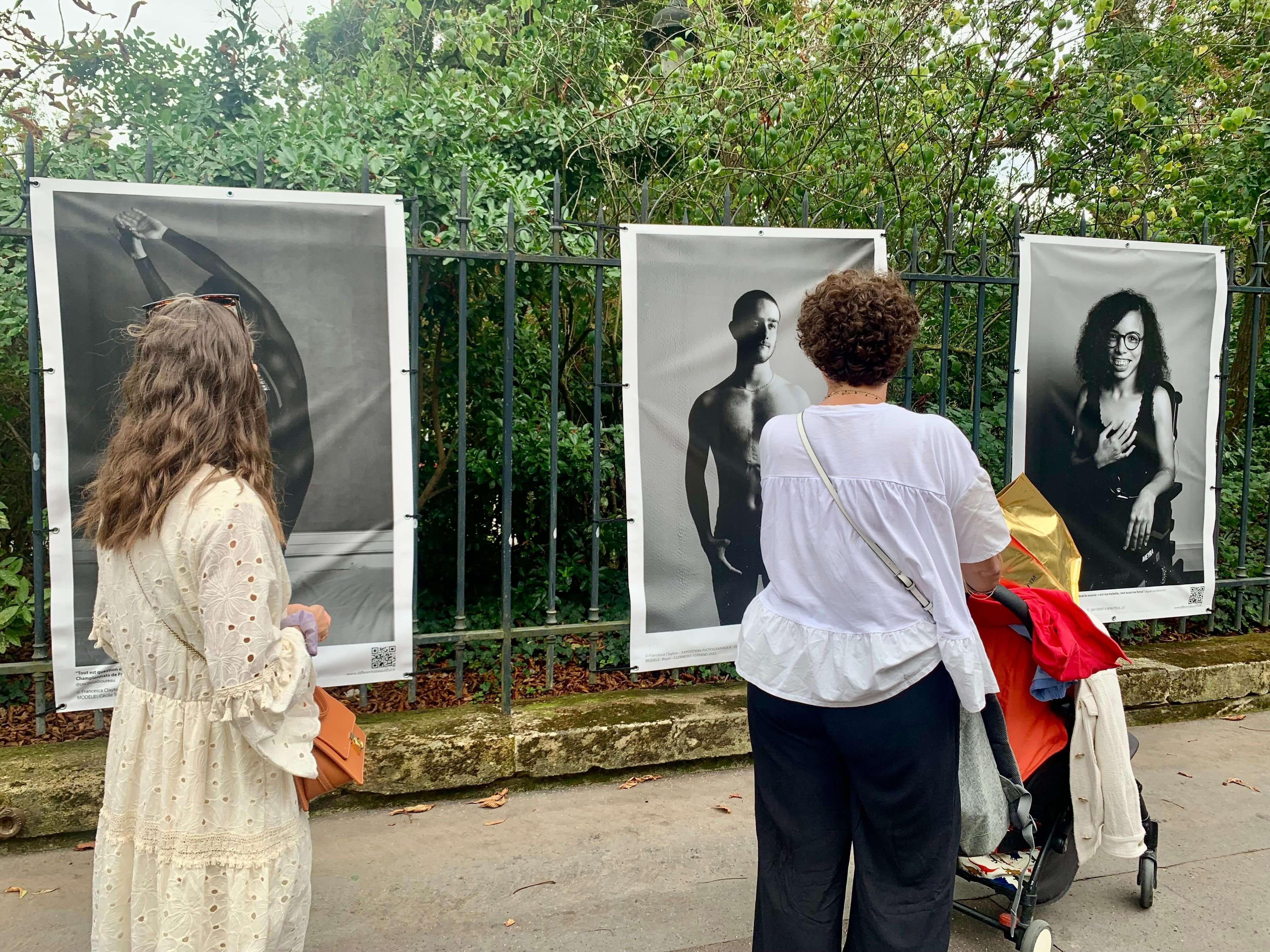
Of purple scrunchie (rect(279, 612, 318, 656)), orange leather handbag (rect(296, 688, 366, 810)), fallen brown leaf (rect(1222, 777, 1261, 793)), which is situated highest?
purple scrunchie (rect(279, 612, 318, 656))

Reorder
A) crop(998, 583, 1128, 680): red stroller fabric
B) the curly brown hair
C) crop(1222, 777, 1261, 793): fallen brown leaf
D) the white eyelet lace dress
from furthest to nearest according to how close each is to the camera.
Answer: crop(1222, 777, 1261, 793): fallen brown leaf < crop(998, 583, 1128, 680): red stroller fabric < the curly brown hair < the white eyelet lace dress

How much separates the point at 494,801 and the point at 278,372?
194cm

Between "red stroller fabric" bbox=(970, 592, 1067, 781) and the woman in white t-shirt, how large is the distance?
24.4 inches

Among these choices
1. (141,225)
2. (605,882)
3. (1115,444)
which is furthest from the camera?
(1115,444)

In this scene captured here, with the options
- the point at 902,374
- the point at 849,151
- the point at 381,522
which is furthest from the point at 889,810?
the point at 849,151

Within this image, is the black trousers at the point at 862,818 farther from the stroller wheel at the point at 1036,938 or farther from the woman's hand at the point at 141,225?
the woman's hand at the point at 141,225

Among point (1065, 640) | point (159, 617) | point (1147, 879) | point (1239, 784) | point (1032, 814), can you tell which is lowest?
point (1239, 784)

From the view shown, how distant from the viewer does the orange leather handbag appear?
209 cm

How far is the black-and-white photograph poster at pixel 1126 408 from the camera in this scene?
459cm

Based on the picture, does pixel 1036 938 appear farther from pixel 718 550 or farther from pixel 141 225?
pixel 141 225

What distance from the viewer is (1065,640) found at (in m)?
2.66

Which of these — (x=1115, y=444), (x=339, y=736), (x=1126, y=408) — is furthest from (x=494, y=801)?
(x=1126, y=408)

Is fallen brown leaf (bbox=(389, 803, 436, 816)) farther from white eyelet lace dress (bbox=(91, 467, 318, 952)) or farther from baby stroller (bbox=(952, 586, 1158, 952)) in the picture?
baby stroller (bbox=(952, 586, 1158, 952))

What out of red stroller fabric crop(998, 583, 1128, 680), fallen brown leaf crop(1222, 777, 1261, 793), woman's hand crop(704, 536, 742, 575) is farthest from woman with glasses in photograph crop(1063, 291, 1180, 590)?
red stroller fabric crop(998, 583, 1128, 680)
